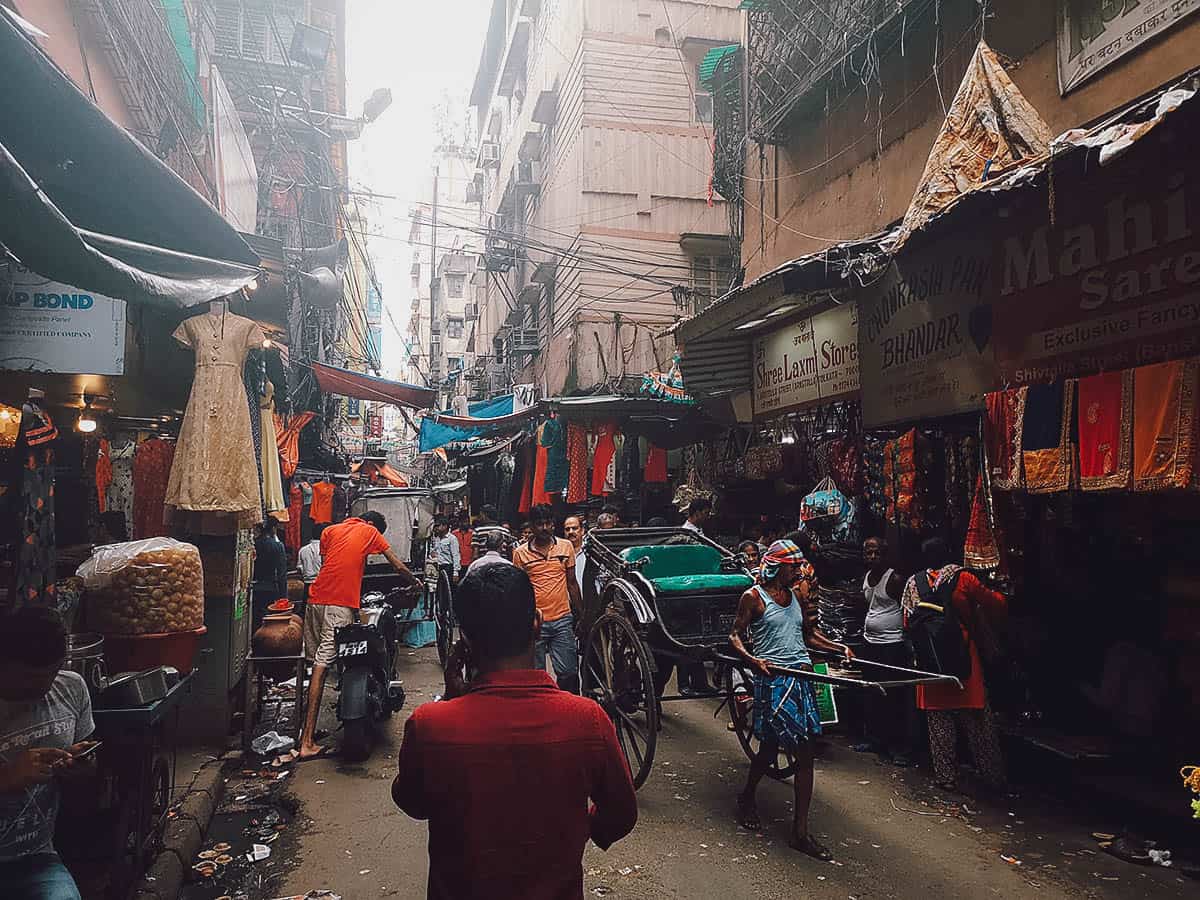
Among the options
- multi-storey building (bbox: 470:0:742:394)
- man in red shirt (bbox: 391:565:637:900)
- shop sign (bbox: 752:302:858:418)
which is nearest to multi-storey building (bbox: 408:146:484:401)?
multi-storey building (bbox: 470:0:742:394)

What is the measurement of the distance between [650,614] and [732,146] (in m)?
9.15

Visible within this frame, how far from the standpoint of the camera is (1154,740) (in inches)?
238

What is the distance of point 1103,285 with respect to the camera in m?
5.14

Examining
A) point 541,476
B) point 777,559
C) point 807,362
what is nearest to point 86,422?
Result: point 777,559

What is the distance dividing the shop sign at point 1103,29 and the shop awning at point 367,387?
951 cm

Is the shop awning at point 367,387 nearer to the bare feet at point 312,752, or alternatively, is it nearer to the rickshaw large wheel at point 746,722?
the bare feet at point 312,752

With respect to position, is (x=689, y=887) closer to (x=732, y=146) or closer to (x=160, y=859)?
(x=160, y=859)

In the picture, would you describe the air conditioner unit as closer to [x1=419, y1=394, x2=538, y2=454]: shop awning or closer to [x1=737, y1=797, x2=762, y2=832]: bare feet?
[x1=419, y1=394, x2=538, y2=454]: shop awning

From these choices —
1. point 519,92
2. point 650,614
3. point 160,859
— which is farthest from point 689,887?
point 519,92

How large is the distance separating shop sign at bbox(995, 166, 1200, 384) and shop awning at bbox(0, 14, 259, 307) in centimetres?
533

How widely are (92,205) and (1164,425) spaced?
6.42 meters

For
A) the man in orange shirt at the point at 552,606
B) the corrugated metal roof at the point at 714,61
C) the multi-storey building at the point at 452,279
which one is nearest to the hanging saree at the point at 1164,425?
the man in orange shirt at the point at 552,606

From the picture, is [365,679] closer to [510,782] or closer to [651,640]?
[651,640]

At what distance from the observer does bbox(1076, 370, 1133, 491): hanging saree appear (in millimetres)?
4793
